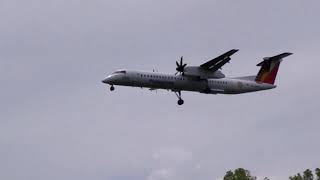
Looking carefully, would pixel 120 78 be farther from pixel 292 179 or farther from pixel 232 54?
pixel 292 179

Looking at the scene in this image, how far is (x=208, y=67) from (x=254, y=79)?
696cm

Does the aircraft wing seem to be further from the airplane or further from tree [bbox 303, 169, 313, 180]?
tree [bbox 303, 169, 313, 180]

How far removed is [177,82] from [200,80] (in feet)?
8.73

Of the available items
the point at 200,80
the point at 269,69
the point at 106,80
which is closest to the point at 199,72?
the point at 200,80

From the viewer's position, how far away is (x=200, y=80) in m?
92.2

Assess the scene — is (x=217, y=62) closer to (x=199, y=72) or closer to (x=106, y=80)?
(x=199, y=72)

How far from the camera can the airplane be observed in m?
89.6

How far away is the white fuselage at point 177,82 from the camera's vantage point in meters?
89.5

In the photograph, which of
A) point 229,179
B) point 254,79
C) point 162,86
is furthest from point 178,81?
point 229,179

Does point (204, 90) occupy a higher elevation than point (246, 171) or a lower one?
higher

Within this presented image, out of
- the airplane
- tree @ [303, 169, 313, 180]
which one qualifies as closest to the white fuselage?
the airplane

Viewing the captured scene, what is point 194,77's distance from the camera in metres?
92.0

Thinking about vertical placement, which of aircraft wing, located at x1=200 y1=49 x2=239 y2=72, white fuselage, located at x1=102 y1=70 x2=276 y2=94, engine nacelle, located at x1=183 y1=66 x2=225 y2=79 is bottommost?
white fuselage, located at x1=102 y1=70 x2=276 y2=94

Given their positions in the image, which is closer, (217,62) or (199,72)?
(199,72)
